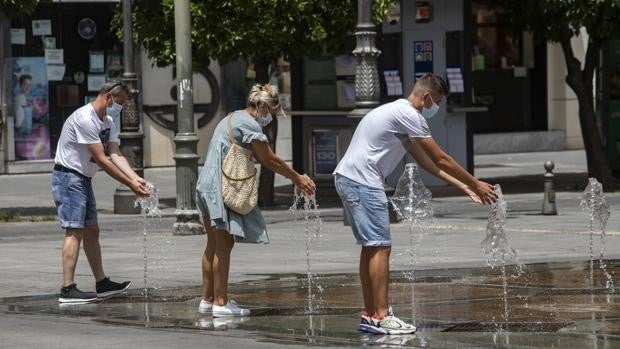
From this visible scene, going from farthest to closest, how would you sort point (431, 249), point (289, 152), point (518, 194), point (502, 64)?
point (502, 64) → point (289, 152) → point (518, 194) → point (431, 249)

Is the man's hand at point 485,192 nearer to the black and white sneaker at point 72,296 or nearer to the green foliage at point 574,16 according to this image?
the black and white sneaker at point 72,296

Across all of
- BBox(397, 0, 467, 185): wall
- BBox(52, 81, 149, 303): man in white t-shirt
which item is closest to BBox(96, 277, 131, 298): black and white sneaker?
BBox(52, 81, 149, 303): man in white t-shirt

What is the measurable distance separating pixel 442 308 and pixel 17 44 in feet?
64.6

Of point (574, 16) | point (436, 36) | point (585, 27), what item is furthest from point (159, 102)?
point (574, 16)

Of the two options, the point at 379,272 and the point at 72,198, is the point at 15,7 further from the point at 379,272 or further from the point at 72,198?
the point at 379,272

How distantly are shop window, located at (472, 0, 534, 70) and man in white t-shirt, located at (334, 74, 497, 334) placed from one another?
2441cm

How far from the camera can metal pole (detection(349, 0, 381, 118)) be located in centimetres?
1895

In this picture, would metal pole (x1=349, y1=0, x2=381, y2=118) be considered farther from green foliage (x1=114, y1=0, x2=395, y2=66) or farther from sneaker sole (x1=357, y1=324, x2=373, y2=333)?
sneaker sole (x1=357, y1=324, x2=373, y2=333)

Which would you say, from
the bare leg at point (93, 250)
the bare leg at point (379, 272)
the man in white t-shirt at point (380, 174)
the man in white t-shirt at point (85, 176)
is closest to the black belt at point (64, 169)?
the man in white t-shirt at point (85, 176)

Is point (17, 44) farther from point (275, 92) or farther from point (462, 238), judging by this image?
point (275, 92)

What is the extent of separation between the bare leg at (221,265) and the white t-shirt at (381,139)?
4.64 ft

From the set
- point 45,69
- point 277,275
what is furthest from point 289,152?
point 277,275

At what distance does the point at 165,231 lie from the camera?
19.3 meters

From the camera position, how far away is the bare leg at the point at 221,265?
1126 centimetres
